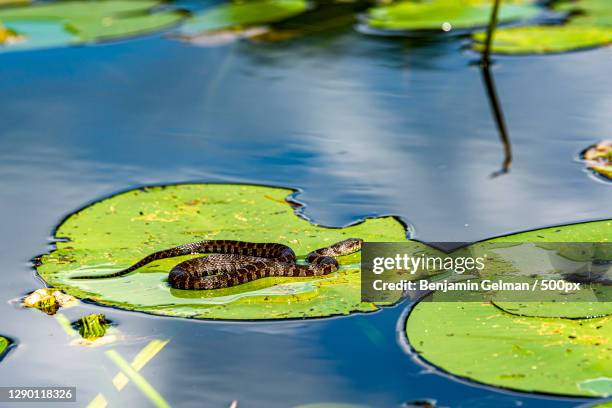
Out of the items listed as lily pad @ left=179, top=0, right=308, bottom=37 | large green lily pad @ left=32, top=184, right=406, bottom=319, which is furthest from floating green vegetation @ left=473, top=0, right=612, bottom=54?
large green lily pad @ left=32, top=184, right=406, bottom=319

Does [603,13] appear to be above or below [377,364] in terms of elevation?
above

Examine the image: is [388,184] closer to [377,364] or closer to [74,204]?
[74,204]

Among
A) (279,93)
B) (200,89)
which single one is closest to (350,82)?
(279,93)

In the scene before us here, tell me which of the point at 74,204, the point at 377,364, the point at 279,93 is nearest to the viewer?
the point at 377,364

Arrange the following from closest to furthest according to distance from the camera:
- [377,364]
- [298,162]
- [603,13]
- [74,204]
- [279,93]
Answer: [377,364], [74,204], [298,162], [279,93], [603,13]

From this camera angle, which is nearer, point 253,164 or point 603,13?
point 253,164

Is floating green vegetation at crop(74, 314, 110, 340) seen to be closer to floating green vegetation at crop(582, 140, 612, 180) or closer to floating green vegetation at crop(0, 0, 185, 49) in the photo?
floating green vegetation at crop(582, 140, 612, 180)

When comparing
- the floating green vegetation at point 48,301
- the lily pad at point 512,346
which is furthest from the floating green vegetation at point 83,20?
the lily pad at point 512,346
